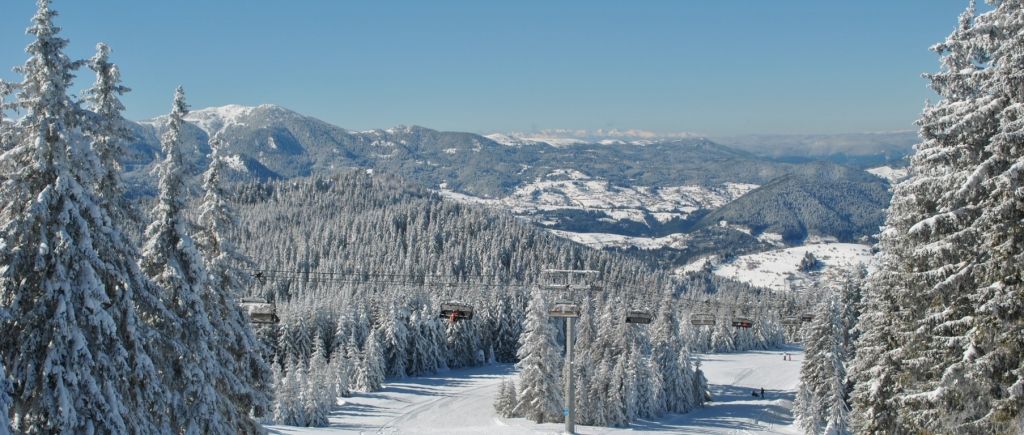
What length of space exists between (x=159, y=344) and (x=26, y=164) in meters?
5.45

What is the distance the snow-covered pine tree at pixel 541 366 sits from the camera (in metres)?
64.8

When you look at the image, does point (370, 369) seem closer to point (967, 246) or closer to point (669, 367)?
point (669, 367)

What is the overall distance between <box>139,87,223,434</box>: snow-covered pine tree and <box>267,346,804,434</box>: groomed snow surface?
3553 centimetres

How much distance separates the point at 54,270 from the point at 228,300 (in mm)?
9371

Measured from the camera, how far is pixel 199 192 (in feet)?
72.7

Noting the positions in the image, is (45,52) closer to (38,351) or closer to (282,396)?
(38,351)

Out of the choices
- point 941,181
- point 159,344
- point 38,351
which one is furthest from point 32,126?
point 941,181

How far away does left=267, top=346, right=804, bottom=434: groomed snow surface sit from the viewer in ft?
209

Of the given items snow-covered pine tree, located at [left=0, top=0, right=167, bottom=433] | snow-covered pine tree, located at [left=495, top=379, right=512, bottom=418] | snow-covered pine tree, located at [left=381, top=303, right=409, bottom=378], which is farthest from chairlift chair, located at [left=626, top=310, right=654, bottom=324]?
snow-covered pine tree, located at [left=381, top=303, right=409, bottom=378]

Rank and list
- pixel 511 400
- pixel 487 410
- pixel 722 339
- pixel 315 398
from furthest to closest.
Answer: pixel 722 339 → pixel 487 410 → pixel 511 400 → pixel 315 398

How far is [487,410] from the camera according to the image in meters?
75.4

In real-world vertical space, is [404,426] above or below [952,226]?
below

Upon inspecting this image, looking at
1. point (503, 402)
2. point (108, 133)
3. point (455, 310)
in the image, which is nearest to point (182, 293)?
point (108, 133)

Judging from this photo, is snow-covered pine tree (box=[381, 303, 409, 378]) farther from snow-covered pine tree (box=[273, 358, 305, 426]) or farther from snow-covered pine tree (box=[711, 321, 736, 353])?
snow-covered pine tree (box=[711, 321, 736, 353])
